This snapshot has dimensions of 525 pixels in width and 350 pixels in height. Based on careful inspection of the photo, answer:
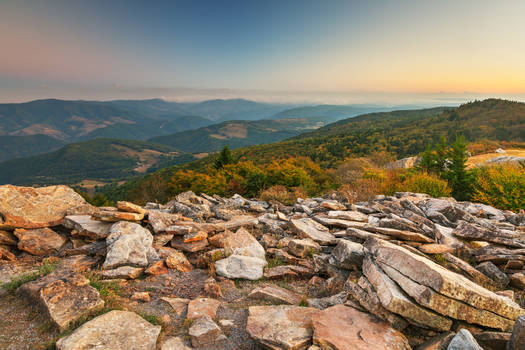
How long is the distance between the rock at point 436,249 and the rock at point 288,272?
2.46 metres

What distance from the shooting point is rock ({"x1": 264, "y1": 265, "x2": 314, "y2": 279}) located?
555cm

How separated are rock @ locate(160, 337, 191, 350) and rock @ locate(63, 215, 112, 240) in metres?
3.93

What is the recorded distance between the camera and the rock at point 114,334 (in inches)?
121

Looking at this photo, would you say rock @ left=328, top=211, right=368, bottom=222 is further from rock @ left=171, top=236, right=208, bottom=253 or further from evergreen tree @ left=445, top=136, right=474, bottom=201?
evergreen tree @ left=445, top=136, right=474, bottom=201

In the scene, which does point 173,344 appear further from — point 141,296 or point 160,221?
point 160,221

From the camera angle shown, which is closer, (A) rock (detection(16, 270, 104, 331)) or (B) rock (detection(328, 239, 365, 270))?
(A) rock (detection(16, 270, 104, 331))

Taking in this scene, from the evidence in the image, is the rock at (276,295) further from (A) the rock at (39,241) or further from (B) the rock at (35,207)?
(B) the rock at (35,207)

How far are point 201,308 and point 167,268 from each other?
194 centimetres

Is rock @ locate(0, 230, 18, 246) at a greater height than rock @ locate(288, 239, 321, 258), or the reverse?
rock @ locate(0, 230, 18, 246)

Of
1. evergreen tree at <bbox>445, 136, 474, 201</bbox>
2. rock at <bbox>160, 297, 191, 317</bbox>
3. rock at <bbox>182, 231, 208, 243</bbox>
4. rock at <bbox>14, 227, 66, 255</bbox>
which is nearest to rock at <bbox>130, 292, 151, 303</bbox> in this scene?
rock at <bbox>160, 297, 191, 317</bbox>

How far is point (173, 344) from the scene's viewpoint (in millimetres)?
3354

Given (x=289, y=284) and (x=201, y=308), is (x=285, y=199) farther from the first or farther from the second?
(x=201, y=308)

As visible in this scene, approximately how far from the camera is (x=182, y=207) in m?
9.20

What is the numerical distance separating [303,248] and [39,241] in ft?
21.7
